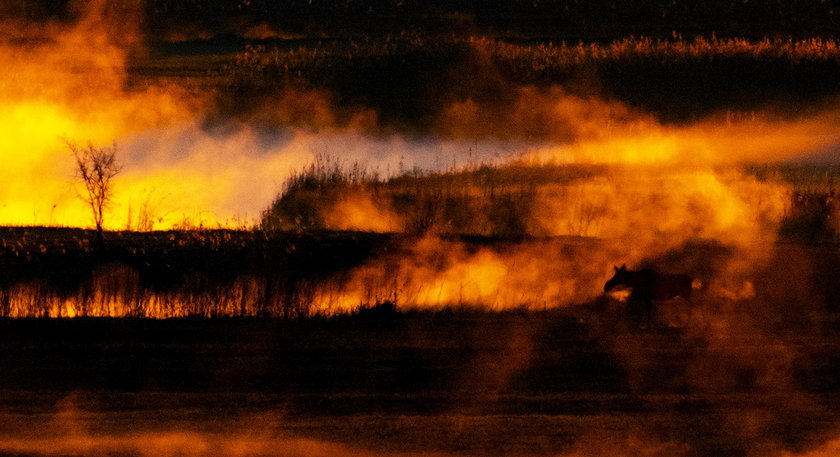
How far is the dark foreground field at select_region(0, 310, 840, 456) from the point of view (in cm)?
1170

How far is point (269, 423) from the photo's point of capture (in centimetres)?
1221

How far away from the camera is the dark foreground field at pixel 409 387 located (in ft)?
38.4

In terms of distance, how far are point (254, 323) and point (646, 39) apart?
1214 inches

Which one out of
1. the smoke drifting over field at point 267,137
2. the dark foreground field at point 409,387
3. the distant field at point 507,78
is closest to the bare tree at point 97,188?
the smoke drifting over field at point 267,137

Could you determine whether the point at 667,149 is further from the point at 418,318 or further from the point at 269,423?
the point at 269,423

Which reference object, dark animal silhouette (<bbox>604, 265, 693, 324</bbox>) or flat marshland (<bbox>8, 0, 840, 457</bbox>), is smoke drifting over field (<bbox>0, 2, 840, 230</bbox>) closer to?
flat marshland (<bbox>8, 0, 840, 457</bbox>)

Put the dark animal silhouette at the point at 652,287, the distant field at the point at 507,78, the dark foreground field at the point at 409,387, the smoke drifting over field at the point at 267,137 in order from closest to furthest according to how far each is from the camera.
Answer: the dark foreground field at the point at 409,387 → the dark animal silhouette at the point at 652,287 → the smoke drifting over field at the point at 267,137 → the distant field at the point at 507,78

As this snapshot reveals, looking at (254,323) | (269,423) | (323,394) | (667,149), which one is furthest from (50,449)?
(667,149)

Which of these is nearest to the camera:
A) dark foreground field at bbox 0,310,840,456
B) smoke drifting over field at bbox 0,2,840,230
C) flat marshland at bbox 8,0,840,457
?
dark foreground field at bbox 0,310,840,456

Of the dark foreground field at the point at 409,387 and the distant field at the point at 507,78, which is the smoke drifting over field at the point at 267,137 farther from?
the dark foreground field at the point at 409,387

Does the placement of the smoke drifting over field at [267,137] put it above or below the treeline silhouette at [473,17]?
below

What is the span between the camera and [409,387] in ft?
44.6

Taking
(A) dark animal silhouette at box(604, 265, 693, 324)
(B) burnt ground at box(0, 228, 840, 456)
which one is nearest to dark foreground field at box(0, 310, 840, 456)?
(B) burnt ground at box(0, 228, 840, 456)

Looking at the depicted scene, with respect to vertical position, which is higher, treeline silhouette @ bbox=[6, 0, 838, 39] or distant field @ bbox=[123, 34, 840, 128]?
treeline silhouette @ bbox=[6, 0, 838, 39]
